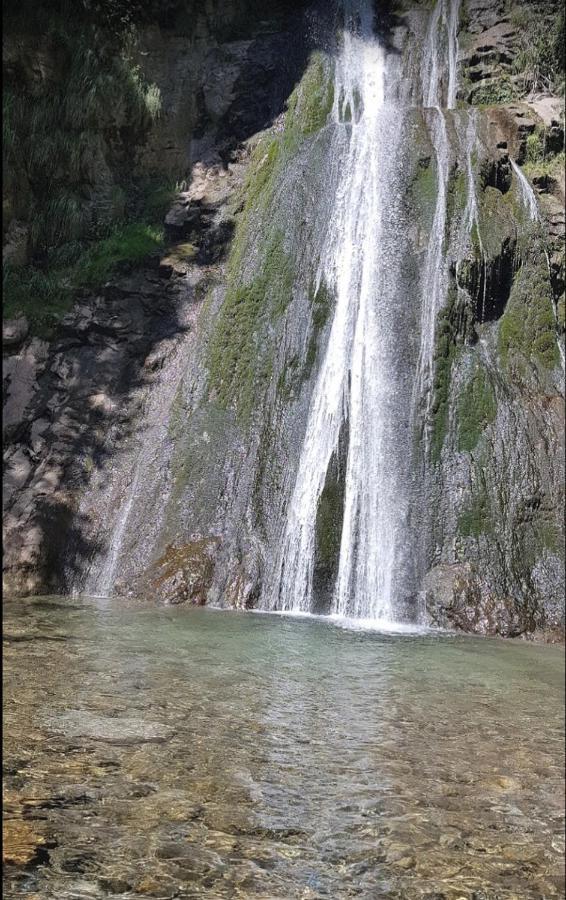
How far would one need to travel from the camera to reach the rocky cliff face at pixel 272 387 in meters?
7.63

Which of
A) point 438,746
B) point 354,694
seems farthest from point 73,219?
point 438,746

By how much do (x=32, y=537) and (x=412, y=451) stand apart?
4.05 m

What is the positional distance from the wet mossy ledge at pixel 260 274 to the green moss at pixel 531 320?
2113mm

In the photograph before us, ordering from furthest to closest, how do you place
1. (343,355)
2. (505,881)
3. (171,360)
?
(171,360)
(343,355)
(505,881)

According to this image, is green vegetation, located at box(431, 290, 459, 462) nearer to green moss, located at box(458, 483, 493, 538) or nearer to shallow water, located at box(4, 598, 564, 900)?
green moss, located at box(458, 483, 493, 538)

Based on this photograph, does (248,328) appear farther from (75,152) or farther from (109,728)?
→ (109,728)

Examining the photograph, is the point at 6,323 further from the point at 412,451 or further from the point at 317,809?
the point at 317,809

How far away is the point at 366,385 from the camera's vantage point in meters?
8.55

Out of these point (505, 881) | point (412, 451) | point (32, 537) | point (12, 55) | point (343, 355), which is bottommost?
point (505, 881)

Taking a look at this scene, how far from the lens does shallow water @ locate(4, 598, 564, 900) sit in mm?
1989

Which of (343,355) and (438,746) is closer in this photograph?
(438,746)

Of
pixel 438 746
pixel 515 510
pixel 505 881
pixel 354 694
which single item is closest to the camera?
pixel 505 881

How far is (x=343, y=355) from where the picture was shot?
8781 millimetres

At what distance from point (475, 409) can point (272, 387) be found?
88.5 inches
